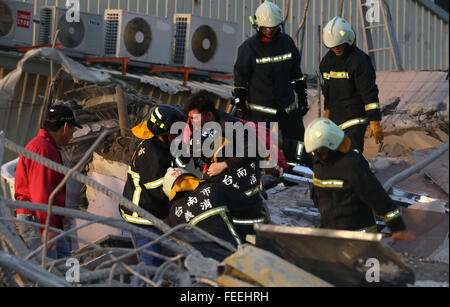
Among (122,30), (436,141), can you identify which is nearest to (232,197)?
(436,141)

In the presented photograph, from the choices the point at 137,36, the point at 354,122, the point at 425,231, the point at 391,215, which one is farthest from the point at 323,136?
the point at 137,36

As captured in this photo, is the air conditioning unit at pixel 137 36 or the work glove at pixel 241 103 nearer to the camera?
the work glove at pixel 241 103

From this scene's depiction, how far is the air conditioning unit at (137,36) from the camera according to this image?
1229 cm

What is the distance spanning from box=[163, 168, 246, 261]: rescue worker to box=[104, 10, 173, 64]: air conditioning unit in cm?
741

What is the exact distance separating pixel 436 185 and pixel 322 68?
1967 mm

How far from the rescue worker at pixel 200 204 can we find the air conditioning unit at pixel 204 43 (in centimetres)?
797

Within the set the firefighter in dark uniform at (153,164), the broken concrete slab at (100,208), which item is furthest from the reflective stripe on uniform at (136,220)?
the broken concrete slab at (100,208)

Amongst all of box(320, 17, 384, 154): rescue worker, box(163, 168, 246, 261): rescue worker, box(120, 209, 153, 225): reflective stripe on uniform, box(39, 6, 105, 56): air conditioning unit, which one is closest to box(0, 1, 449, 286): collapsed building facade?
box(120, 209, 153, 225): reflective stripe on uniform

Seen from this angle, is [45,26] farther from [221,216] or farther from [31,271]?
[31,271]

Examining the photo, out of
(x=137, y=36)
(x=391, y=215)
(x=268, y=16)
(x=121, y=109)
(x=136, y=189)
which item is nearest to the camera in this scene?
(x=391, y=215)

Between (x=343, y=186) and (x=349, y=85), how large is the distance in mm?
2075

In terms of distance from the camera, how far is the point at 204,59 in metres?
13.3

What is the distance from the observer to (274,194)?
26.5ft

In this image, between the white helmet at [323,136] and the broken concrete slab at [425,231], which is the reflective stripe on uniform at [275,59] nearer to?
the broken concrete slab at [425,231]
